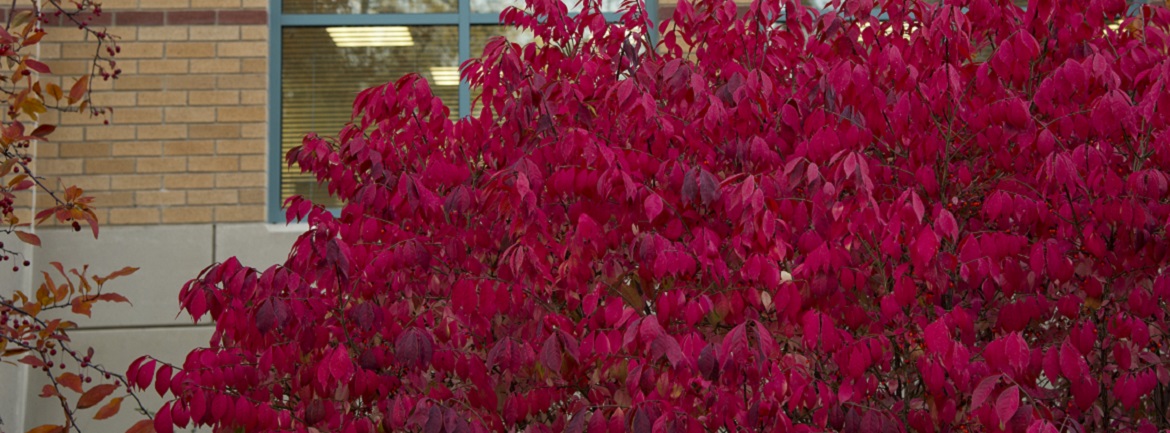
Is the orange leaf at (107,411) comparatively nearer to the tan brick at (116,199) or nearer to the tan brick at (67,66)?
the tan brick at (116,199)

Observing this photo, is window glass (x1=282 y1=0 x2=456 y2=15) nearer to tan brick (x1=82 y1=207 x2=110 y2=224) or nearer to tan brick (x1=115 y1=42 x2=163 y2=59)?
tan brick (x1=115 y1=42 x2=163 y2=59)

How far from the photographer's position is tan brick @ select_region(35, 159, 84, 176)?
20.7ft

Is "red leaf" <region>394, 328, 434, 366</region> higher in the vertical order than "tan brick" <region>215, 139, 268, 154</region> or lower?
lower

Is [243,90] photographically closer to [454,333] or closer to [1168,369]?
[454,333]

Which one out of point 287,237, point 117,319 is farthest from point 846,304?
point 117,319

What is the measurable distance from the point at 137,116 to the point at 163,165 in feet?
1.01

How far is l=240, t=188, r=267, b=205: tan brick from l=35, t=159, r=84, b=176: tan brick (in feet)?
Answer: 2.91

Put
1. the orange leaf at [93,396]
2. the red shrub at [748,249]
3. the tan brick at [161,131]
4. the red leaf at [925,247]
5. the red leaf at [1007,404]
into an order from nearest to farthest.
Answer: the red leaf at [1007,404]
the red leaf at [925,247]
the red shrub at [748,249]
the orange leaf at [93,396]
the tan brick at [161,131]

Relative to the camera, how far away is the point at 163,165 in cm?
634

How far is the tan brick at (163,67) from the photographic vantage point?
6395 mm

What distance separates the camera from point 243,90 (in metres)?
6.38

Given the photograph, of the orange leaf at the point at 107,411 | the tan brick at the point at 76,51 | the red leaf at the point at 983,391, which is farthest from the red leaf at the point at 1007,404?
the tan brick at the point at 76,51

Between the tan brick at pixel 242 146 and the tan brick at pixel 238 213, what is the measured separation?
30 cm

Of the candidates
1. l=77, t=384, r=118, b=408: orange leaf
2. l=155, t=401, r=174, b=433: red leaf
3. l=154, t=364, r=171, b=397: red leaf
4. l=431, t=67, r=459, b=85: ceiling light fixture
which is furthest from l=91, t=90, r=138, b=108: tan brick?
l=155, t=401, r=174, b=433: red leaf
